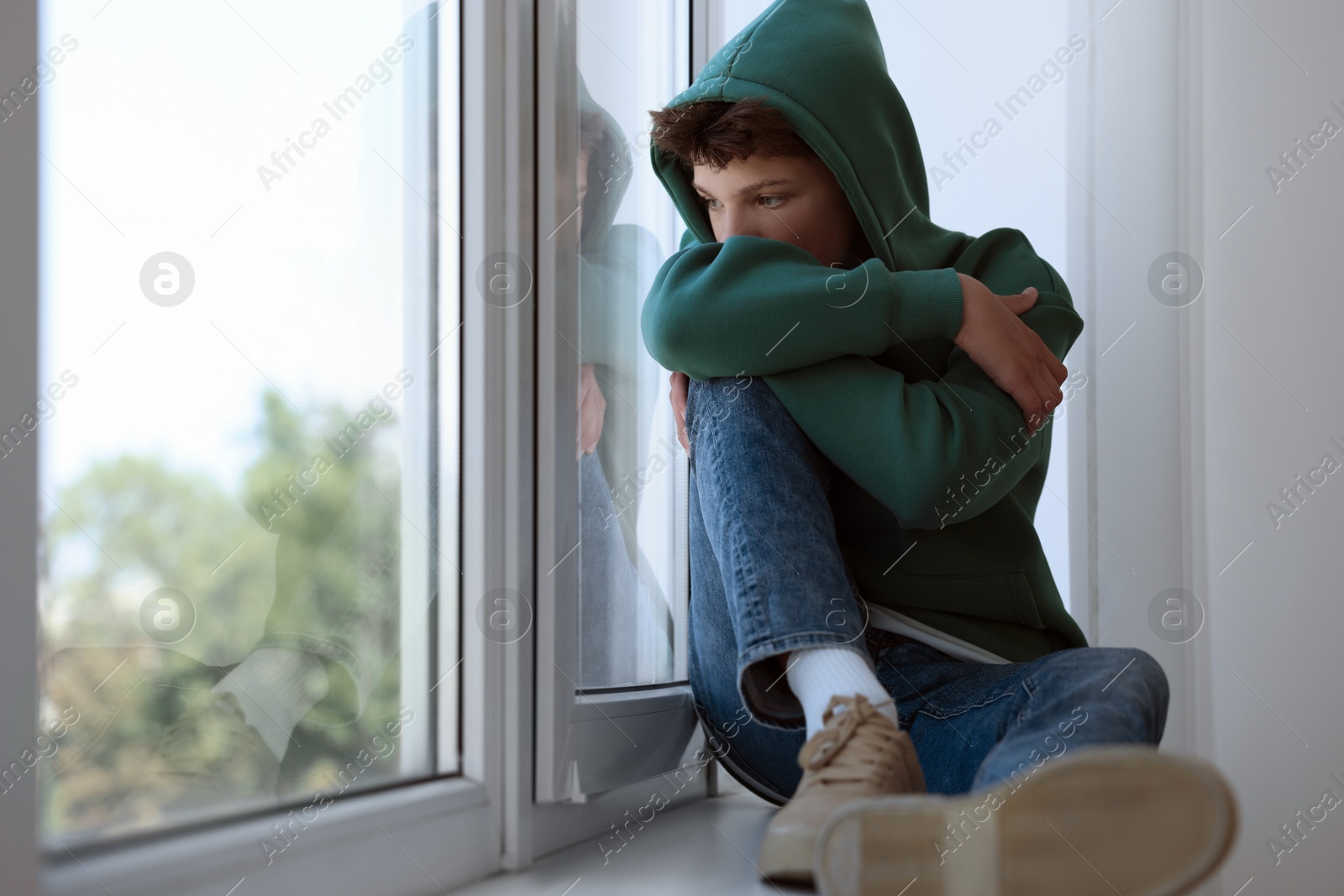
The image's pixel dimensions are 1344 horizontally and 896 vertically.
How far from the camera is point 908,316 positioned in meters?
0.86

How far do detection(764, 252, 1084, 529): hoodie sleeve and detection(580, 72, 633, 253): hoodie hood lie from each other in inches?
11.6

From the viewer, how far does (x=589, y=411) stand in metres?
1.00

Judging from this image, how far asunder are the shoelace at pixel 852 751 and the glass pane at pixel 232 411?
35 centimetres

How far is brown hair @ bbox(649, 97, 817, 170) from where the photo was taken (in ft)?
3.08

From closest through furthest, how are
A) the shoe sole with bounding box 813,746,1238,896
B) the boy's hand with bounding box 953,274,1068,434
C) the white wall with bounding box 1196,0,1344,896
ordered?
the shoe sole with bounding box 813,746,1238,896
the boy's hand with bounding box 953,274,1068,434
the white wall with bounding box 1196,0,1344,896

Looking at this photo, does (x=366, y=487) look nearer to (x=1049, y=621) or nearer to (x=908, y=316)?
(x=908, y=316)

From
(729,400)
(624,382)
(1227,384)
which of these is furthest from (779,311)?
(1227,384)

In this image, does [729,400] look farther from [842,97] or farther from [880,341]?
[842,97]

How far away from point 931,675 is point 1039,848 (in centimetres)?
39

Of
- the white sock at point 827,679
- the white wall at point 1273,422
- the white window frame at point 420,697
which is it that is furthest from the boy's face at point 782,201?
the white wall at point 1273,422

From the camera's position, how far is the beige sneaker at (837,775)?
0.60 metres

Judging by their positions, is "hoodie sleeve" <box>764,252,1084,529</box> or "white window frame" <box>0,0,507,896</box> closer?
"white window frame" <box>0,0,507,896</box>

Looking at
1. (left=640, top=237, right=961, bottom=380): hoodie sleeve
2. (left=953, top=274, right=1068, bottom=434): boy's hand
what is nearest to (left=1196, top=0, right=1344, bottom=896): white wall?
(left=953, top=274, right=1068, bottom=434): boy's hand

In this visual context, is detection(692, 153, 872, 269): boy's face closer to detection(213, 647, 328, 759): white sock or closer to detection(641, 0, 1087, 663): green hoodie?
detection(641, 0, 1087, 663): green hoodie
